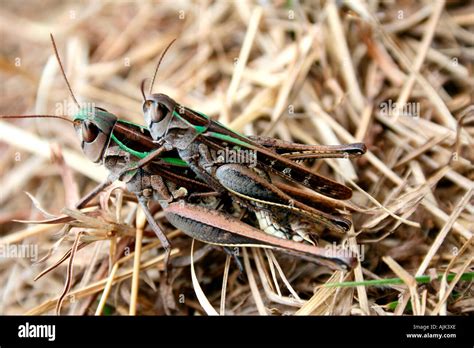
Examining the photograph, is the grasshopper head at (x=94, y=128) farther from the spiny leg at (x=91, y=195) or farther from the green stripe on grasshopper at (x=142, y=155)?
the spiny leg at (x=91, y=195)

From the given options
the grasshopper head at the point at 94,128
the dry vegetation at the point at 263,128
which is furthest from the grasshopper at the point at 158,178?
the dry vegetation at the point at 263,128

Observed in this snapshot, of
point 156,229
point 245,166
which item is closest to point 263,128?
point 245,166

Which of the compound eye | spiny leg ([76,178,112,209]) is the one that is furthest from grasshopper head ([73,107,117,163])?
spiny leg ([76,178,112,209])

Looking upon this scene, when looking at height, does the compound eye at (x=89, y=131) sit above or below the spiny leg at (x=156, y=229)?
above

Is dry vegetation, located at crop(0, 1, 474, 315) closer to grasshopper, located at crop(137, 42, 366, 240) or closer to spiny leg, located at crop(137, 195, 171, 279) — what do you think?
spiny leg, located at crop(137, 195, 171, 279)
